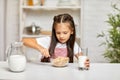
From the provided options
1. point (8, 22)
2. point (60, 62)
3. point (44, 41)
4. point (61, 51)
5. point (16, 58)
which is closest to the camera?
point (16, 58)

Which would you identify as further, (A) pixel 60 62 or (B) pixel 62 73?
(A) pixel 60 62

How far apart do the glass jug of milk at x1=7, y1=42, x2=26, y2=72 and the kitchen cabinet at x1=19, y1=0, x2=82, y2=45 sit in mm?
1727

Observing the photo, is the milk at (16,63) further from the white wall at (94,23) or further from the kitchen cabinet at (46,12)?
the white wall at (94,23)

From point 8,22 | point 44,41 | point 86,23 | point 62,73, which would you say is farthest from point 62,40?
point 8,22

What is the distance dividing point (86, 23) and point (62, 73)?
81.7 inches

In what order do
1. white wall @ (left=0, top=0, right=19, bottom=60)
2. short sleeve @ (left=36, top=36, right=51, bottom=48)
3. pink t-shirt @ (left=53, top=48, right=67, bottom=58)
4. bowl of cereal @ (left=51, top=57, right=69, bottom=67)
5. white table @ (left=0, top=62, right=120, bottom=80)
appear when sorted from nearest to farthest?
white table @ (left=0, top=62, right=120, bottom=80)
bowl of cereal @ (left=51, top=57, right=69, bottom=67)
pink t-shirt @ (left=53, top=48, right=67, bottom=58)
short sleeve @ (left=36, top=36, right=51, bottom=48)
white wall @ (left=0, top=0, right=19, bottom=60)

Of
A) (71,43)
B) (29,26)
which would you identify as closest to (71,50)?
(71,43)

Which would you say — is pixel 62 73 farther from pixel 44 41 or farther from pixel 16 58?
pixel 44 41

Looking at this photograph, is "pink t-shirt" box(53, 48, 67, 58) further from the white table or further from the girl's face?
the white table

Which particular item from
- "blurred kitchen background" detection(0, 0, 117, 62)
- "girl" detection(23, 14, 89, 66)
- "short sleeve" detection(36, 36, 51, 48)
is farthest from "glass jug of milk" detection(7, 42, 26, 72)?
"blurred kitchen background" detection(0, 0, 117, 62)

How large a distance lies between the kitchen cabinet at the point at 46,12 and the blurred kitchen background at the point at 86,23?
0.29 ft

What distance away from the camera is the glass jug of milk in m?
1.49

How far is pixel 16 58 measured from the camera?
1.48m

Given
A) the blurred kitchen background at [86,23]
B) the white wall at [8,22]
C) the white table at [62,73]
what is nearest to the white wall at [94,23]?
the blurred kitchen background at [86,23]
